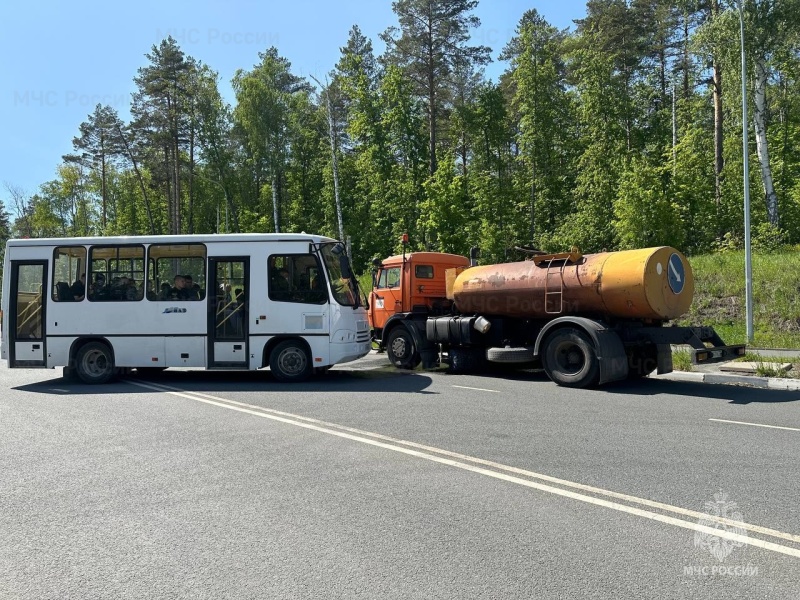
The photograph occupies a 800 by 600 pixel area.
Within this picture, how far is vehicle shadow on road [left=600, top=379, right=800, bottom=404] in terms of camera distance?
1033 cm

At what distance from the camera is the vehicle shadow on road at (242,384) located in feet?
39.3

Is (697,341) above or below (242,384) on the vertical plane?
above

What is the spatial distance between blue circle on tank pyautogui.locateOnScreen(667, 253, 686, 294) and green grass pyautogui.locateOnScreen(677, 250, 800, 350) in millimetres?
5885

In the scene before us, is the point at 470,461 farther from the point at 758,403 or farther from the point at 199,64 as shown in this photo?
the point at 199,64

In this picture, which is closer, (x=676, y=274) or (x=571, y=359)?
(x=676, y=274)

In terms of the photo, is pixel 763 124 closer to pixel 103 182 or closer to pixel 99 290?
pixel 99 290

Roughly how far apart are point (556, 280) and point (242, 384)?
653cm

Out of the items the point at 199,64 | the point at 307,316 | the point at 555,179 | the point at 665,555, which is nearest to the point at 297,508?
the point at 665,555

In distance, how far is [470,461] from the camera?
21.0 ft

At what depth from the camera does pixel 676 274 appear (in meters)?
11.9

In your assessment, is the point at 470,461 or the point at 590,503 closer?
the point at 590,503

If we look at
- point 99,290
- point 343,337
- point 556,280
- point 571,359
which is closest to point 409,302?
point 343,337

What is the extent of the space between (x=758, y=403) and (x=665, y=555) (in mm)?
7004

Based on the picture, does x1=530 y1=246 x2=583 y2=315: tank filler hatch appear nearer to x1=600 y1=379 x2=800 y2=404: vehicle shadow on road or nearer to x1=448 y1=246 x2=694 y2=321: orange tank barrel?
x1=448 y1=246 x2=694 y2=321: orange tank barrel
